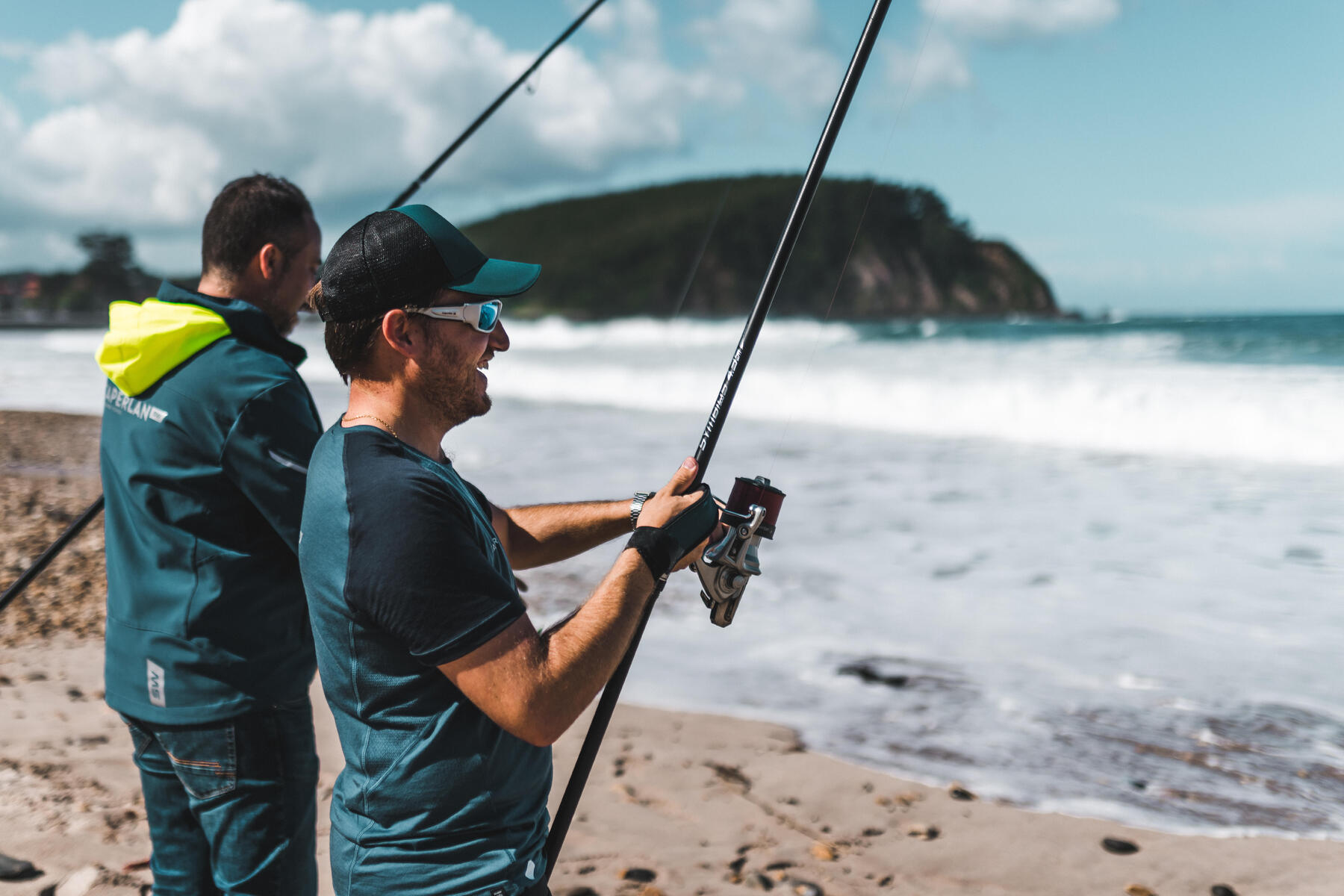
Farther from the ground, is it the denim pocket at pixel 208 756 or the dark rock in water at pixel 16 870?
the denim pocket at pixel 208 756

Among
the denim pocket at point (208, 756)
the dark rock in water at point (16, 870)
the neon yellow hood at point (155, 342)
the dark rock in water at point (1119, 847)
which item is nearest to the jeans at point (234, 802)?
the denim pocket at point (208, 756)

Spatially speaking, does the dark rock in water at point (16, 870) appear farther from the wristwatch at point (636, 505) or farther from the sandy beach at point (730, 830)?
the wristwatch at point (636, 505)

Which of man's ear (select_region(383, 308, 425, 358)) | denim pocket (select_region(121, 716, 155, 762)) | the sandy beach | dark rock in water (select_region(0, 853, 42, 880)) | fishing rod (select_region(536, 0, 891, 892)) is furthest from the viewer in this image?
the sandy beach

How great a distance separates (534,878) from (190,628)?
0.98 metres

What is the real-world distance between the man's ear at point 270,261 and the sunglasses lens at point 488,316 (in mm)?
1020

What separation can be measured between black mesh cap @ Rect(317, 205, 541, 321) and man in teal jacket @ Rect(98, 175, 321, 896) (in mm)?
628

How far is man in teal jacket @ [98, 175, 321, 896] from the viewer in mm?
2018

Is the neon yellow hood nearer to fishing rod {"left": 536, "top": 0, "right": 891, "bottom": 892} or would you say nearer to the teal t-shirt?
the teal t-shirt

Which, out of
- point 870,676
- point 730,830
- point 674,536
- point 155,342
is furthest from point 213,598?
point 870,676

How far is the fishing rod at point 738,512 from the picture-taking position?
182 cm

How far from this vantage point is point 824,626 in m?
5.70

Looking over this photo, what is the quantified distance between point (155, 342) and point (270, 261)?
0.33 metres

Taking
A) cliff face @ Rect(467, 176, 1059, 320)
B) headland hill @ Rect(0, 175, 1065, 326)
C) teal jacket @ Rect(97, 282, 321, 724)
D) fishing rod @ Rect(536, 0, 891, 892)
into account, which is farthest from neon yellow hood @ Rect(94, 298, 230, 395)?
cliff face @ Rect(467, 176, 1059, 320)

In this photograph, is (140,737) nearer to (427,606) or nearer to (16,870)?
(427,606)
